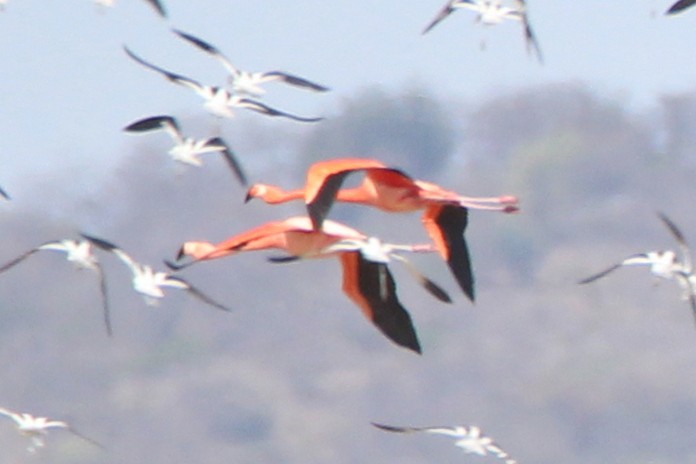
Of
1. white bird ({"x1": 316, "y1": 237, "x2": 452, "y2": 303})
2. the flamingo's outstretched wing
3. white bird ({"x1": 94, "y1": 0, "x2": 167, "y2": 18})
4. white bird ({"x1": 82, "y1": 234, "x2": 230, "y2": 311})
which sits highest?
white bird ({"x1": 94, "y1": 0, "x2": 167, "y2": 18})

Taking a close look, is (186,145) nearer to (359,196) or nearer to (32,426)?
(32,426)

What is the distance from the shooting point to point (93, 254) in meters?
4.54

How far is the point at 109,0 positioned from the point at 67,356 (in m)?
32.6

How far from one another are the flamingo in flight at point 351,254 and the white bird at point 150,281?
1.60ft

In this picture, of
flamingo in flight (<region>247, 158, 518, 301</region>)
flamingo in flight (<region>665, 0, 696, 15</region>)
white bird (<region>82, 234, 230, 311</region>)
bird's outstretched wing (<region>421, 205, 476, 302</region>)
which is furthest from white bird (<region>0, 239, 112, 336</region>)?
flamingo in flight (<region>665, 0, 696, 15</region>)

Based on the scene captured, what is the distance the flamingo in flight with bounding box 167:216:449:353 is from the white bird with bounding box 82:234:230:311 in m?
0.49

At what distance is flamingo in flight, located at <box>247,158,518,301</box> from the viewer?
312 cm

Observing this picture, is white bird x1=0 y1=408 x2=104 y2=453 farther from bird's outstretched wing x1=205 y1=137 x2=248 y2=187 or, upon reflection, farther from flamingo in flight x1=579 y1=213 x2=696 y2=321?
flamingo in flight x1=579 y1=213 x2=696 y2=321

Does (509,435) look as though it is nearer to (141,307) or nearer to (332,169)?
(141,307)

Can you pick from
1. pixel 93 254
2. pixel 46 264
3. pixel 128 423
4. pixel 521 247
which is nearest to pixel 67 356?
pixel 128 423

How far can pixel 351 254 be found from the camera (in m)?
3.58

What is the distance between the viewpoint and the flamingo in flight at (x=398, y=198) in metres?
3.12

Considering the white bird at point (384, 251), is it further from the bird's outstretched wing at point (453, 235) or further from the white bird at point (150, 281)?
the white bird at point (150, 281)

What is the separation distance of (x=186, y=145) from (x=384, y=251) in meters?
1.15
